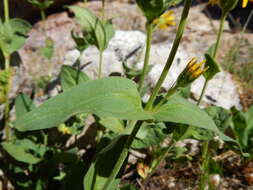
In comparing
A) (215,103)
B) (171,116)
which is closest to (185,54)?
(215,103)

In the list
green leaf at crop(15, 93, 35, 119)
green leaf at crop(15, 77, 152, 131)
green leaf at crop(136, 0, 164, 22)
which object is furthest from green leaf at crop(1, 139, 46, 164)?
green leaf at crop(136, 0, 164, 22)

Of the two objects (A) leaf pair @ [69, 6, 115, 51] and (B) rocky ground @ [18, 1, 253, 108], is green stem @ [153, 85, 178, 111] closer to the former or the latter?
(A) leaf pair @ [69, 6, 115, 51]

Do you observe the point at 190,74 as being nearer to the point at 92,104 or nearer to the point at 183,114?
the point at 183,114

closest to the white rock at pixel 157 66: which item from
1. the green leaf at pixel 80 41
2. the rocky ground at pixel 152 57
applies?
the rocky ground at pixel 152 57

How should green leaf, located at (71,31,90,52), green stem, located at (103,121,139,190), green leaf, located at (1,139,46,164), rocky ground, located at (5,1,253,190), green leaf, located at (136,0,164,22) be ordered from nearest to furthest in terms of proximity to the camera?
green leaf, located at (136,0,164,22), green stem, located at (103,121,139,190), green leaf, located at (1,139,46,164), rocky ground, located at (5,1,253,190), green leaf, located at (71,31,90,52)

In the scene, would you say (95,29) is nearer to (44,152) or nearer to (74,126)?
(74,126)
